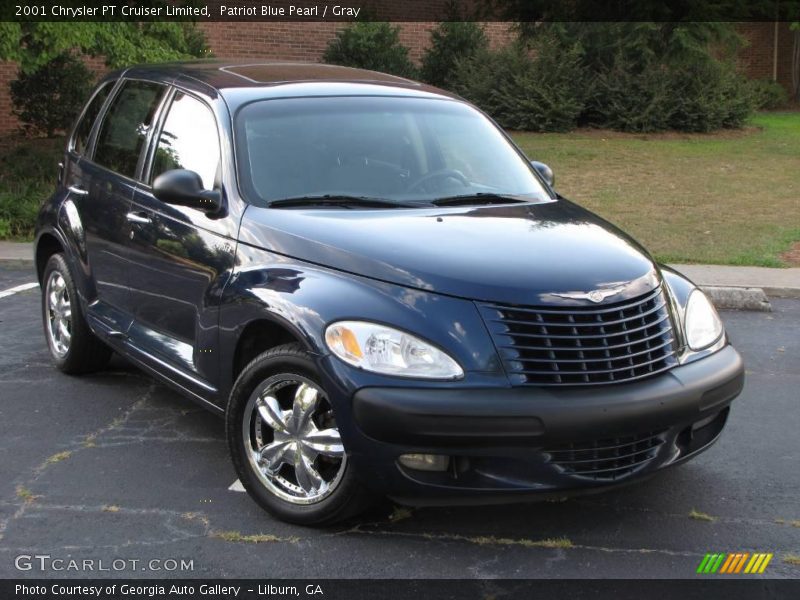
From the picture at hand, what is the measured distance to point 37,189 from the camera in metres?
13.4

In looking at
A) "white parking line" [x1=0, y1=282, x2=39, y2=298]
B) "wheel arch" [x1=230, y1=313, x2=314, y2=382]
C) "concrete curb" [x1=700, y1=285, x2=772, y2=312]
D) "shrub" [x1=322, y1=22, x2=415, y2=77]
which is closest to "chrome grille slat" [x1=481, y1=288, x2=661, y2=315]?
"wheel arch" [x1=230, y1=313, x2=314, y2=382]

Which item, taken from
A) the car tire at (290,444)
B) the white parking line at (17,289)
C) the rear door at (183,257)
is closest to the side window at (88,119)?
the rear door at (183,257)

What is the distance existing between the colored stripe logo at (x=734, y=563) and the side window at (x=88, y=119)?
435cm

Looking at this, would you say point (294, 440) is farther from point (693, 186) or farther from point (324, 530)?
point (693, 186)

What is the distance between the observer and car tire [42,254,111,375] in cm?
618

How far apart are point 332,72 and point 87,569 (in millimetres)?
3096

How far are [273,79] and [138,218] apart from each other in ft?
3.32

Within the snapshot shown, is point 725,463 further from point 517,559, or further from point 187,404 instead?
point 187,404

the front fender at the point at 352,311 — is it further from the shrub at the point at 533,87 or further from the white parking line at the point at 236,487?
the shrub at the point at 533,87

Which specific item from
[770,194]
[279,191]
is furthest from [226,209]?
[770,194]

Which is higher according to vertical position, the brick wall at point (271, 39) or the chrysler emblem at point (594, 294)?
the chrysler emblem at point (594, 294)

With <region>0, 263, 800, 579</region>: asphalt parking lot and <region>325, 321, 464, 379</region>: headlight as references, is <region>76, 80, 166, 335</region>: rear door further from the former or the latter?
<region>325, 321, 464, 379</region>: headlight

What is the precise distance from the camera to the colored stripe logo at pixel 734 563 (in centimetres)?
390

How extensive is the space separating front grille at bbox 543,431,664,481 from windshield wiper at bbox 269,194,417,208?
1.47 m
